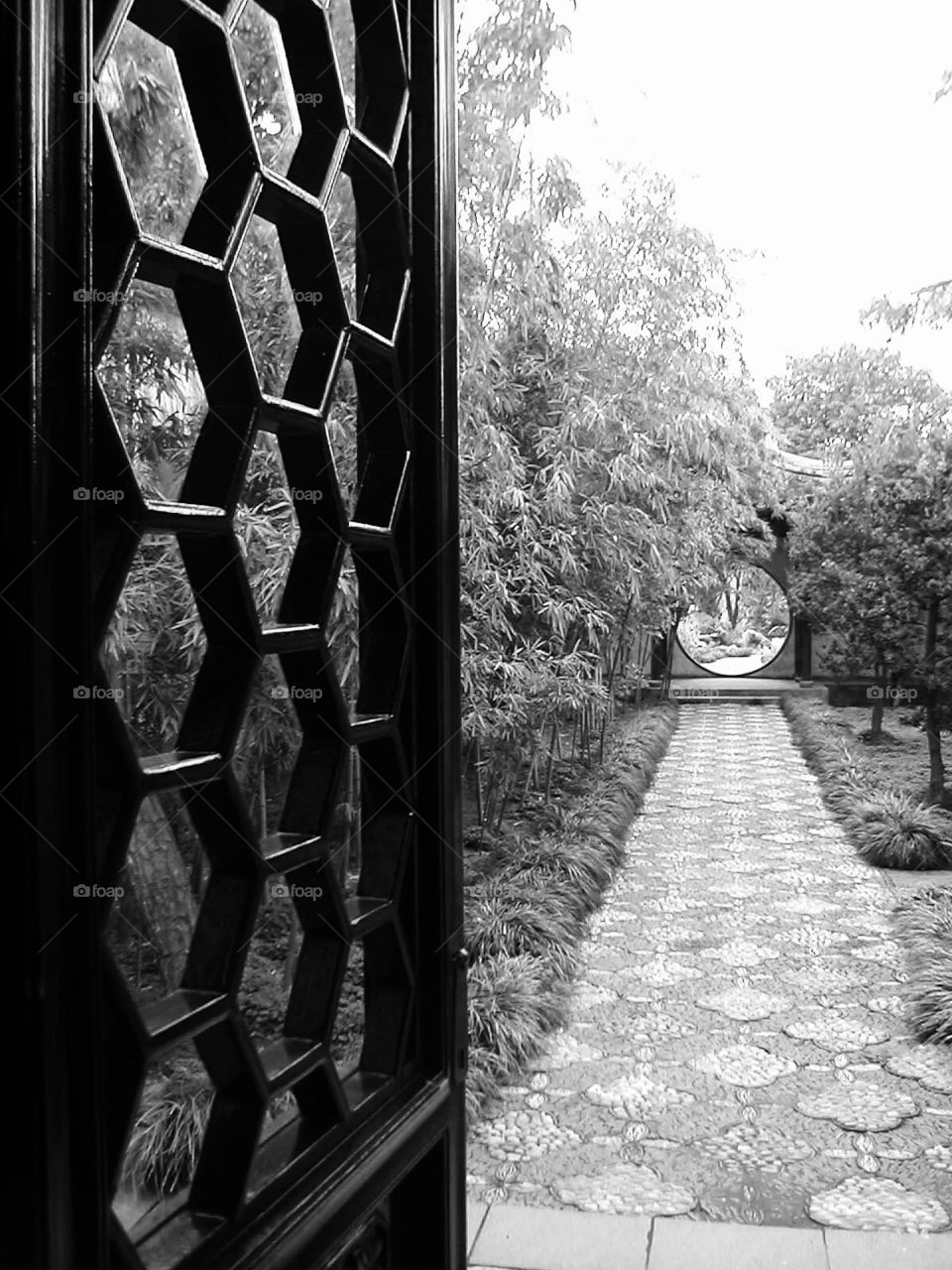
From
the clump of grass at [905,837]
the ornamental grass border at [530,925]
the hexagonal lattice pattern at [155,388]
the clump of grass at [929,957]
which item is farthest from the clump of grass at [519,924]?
the clump of grass at [905,837]

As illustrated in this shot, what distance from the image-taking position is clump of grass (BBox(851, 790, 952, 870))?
5574 millimetres

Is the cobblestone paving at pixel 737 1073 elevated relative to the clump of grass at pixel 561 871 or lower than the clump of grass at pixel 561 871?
lower

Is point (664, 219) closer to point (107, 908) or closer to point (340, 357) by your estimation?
point (340, 357)

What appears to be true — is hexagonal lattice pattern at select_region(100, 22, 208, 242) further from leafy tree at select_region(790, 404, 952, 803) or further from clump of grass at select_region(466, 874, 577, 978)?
leafy tree at select_region(790, 404, 952, 803)

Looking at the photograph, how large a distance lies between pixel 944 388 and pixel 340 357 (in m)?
5.43

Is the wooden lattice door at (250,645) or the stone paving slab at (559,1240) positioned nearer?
the wooden lattice door at (250,645)

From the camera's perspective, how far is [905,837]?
223 inches

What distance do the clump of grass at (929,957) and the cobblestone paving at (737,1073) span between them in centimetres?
6

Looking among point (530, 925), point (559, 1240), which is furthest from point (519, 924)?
point (559, 1240)

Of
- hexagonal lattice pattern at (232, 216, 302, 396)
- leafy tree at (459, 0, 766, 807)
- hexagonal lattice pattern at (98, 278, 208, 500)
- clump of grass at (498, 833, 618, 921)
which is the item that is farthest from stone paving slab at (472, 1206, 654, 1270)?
leafy tree at (459, 0, 766, 807)

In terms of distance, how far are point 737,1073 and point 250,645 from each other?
281 centimetres

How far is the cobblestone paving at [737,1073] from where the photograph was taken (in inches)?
101

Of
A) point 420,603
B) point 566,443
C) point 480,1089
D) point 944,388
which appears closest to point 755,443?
point 944,388

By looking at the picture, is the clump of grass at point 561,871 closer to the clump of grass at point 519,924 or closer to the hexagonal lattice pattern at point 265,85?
the clump of grass at point 519,924
